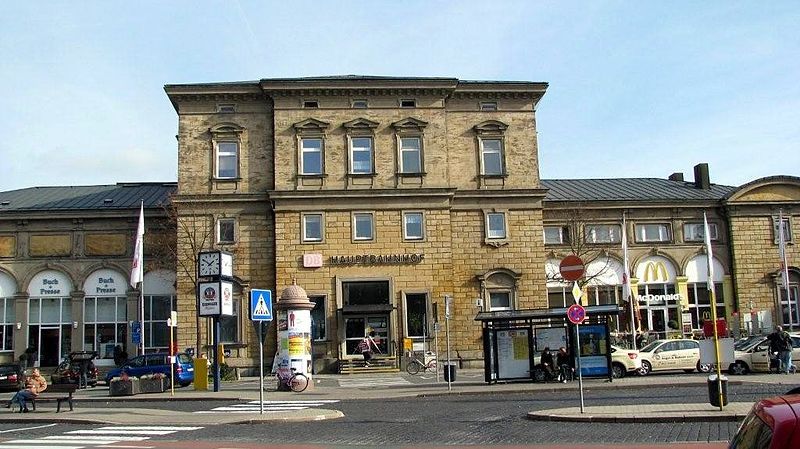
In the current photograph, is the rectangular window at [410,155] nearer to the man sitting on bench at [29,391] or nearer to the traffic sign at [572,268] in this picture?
the man sitting on bench at [29,391]

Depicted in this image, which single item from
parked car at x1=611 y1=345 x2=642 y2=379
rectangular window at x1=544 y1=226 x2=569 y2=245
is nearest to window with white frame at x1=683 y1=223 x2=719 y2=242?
rectangular window at x1=544 y1=226 x2=569 y2=245

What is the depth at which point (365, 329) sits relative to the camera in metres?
42.1

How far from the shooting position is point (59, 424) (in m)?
19.7

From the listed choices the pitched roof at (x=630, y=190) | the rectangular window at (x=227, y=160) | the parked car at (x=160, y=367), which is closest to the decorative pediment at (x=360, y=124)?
the rectangular window at (x=227, y=160)

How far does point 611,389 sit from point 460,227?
19964 mm

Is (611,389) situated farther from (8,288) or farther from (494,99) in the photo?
(8,288)

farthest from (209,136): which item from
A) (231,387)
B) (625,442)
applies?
(625,442)

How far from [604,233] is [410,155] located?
50.0 feet

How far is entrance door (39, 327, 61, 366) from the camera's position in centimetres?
4641

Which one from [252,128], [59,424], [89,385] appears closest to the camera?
[59,424]

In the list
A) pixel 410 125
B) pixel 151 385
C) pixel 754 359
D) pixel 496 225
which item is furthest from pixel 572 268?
pixel 410 125

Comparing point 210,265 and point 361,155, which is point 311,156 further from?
point 210,265

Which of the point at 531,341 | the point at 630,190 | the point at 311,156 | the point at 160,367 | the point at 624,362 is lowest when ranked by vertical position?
the point at 624,362

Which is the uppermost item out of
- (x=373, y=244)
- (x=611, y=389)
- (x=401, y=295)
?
(x=373, y=244)
